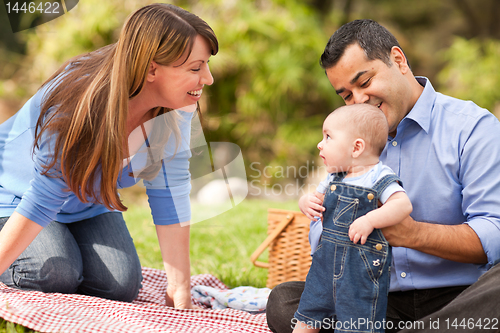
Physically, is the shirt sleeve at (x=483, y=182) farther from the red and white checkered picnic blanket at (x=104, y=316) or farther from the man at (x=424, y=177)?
the red and white checkered picnic blanket at (x=104, y=316)

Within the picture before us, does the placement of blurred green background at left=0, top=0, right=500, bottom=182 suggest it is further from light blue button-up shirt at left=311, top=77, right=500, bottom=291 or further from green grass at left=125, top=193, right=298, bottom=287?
light blue button-up shirt at left=311, top=77, right=500, bottom=291

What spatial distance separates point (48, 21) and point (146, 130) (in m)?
5.91

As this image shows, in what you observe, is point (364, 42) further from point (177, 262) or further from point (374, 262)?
point (177, 262)

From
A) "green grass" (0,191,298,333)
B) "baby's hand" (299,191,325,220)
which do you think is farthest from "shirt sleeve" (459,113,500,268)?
"green grass" (0,191,298,333)

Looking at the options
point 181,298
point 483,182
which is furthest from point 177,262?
point 483,182

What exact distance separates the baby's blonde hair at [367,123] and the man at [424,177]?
187 mm

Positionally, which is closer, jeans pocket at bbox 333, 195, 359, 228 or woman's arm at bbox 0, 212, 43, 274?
jeans pocket at bbox 333, 195, 359, 228

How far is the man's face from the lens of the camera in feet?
5.03

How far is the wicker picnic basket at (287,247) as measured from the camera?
2.19 m

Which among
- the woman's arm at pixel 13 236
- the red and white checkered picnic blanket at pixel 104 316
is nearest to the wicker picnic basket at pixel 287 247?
the red and white checkered picnic blanket at pixel 104 316

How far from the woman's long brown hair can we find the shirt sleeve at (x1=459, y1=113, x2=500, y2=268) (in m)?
1.03

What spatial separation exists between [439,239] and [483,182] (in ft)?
0.80

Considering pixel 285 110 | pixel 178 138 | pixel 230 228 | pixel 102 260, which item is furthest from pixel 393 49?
pixel 285 110

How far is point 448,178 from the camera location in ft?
4.80
